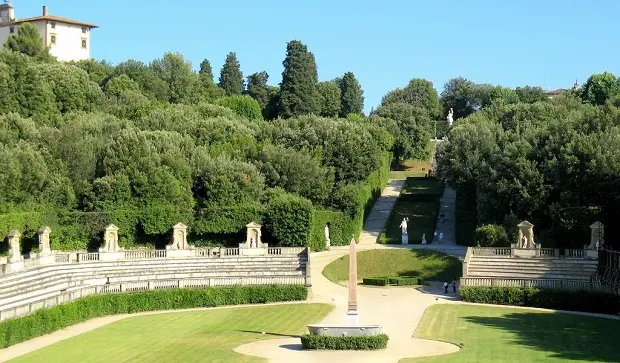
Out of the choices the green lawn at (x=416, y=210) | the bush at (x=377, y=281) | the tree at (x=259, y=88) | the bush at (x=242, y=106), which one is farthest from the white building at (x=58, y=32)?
the bush at (x=377, y=281)

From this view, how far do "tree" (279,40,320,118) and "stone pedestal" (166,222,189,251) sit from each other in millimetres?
51916

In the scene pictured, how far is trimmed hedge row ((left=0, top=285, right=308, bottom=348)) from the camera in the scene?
47.0 m

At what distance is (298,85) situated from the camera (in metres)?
124

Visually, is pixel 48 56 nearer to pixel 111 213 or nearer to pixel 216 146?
pixel 216 146

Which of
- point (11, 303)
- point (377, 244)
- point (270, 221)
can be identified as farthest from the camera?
point (377, 244)

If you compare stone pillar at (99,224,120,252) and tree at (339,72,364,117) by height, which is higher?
tree at (339,72,364,117)

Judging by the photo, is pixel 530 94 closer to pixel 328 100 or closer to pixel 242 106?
pixel 328 100

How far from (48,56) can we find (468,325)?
84.6 metres

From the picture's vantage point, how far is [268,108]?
440 ft

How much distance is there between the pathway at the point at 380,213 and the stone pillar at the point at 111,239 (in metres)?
22.9

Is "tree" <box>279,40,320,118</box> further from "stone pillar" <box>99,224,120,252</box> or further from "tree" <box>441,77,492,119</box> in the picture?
"stone pillar" <box>99,224,120,252</box>

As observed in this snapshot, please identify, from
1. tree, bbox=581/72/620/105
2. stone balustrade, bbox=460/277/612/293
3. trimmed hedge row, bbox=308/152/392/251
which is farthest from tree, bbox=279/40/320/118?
stone balustrade, bbox=460/277/612/293

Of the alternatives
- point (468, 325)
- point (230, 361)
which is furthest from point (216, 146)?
point (230, 361)

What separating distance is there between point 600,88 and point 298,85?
4462 centimetres
